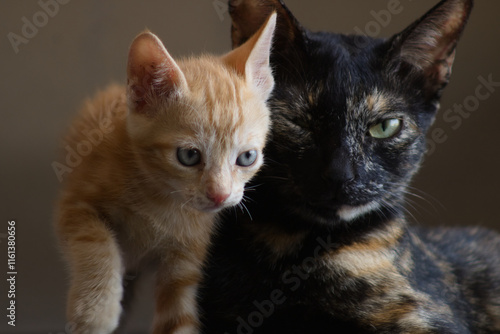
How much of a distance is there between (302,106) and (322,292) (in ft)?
1.10

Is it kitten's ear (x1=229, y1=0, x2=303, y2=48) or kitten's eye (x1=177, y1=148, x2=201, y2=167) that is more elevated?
kitten's ear (x1=229, y1=0, x2=303, y2=48)

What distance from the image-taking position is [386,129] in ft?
3.55

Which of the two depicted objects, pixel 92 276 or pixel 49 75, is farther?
pixel 49 75

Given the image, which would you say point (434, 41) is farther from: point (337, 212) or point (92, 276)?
point (92, 276)

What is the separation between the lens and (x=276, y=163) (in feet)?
3.54

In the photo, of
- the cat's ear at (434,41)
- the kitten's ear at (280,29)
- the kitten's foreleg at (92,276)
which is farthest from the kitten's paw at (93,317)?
the cat's ear at (434,41)

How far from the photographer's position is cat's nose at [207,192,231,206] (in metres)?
0.92

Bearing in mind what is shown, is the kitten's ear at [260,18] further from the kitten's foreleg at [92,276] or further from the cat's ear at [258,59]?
the kitten's foreleg at [92,276]

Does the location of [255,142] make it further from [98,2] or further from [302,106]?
[98,2]

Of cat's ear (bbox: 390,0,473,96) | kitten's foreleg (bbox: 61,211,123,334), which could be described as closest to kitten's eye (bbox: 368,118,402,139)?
cat's ear (bbox: 390,0,473,96)

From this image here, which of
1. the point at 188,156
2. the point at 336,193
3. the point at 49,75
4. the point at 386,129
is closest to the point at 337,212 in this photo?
the point at 336,193

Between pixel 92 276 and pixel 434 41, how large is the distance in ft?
2.48

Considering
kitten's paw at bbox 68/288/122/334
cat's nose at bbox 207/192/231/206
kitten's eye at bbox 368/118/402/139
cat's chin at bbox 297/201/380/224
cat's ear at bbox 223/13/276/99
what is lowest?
cat's chin at bbox 297/201/380/224

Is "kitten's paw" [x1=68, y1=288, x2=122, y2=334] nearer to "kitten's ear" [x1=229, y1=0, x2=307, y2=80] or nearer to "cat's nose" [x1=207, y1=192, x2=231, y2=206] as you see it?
"cat's nose" [x1=207, y1=192, x2=231, y2=206]
